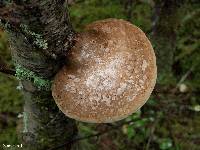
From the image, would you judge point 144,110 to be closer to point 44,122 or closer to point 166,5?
point 166,5

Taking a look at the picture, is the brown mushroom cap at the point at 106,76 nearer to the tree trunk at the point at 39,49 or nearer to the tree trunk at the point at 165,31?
the tree trunk at the point at 39,49

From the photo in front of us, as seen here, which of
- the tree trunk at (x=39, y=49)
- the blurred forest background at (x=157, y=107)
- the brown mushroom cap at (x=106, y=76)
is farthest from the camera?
the blurred forest background at (x=157, y=107)

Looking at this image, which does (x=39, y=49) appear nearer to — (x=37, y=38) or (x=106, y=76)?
(x=37, y=38)

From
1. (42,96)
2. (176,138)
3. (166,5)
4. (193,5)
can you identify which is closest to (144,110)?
(176,138)

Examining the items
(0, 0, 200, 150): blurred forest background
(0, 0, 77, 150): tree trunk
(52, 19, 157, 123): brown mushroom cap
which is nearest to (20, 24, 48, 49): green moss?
(0, 0, 77, 150): tree trunk

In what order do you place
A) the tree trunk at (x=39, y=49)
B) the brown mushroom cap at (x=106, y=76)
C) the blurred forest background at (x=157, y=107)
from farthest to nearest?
1. the blurred forest background at (x=157, y=107)
2. the brown mushroom cap at (x=106, y=76)
3. the tree trunk at (x=39, y=49)

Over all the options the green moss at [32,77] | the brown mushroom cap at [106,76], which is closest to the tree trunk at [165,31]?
the brown mushroom cap at [106,76]
